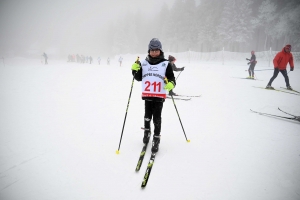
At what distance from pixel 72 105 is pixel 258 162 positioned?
6.27 meters

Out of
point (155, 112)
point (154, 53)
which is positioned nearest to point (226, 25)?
point (154, 53)

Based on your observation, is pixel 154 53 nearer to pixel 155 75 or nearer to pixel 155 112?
pixel 155 75

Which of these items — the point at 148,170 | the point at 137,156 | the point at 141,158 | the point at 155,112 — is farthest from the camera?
the point at 155,112

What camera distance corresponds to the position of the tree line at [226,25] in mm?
29064

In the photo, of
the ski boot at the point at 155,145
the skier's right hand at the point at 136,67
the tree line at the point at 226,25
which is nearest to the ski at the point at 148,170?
the ski boot at the point at 155,145

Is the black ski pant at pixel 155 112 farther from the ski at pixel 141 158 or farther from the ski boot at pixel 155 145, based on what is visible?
the ski at pixel 141 158

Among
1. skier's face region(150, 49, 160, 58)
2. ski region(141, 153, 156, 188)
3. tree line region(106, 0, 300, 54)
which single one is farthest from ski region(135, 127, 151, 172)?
tree line region(106, 0, 300, 54)

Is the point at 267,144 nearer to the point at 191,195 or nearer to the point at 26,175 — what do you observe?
the point at 191,195

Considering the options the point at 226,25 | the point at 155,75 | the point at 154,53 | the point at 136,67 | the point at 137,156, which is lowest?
the point at 137,156

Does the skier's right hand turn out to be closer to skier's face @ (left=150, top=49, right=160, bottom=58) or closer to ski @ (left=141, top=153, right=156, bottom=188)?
skier's face @ (left=150, top=49, right=160, bottom=58)

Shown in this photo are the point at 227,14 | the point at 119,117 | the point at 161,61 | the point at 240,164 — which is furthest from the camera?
the point at 227,14

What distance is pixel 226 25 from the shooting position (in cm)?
3403

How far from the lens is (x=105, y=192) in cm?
225

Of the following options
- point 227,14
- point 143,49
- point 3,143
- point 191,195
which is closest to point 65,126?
point 3,143
